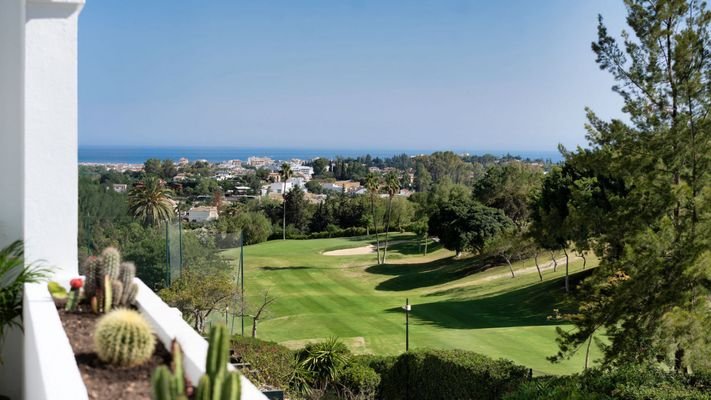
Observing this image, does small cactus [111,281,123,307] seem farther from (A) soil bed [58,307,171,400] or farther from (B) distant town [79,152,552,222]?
(B) distant town [79,152,552,222]

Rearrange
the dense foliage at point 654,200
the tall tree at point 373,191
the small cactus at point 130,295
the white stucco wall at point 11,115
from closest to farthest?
1. the small cactus at point 130,295
2. the white stucco wall at point 11,115
3. the dense foliage at point 654,200
4. the tall tree at point 373,191

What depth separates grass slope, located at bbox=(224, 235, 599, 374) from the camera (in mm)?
25375

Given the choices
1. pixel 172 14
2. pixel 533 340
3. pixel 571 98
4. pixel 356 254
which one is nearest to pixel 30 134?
pixel 533 340

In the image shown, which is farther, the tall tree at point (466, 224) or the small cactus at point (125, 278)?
the tall tree at point (466, 224)

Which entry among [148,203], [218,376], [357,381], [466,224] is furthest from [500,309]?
[218,376]

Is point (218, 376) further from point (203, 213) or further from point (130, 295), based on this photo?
point (203, 213)

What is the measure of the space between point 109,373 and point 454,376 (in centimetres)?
1167

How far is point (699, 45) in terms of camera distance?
42.0ft

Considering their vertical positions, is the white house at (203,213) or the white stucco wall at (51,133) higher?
the white stucco wall at (51,133)

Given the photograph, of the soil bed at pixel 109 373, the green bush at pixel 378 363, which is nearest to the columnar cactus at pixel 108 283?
the soil bed at pixel 109 373

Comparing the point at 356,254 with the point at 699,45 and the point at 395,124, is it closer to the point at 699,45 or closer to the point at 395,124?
the point at 699,45

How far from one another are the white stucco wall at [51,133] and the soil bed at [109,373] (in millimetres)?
1239

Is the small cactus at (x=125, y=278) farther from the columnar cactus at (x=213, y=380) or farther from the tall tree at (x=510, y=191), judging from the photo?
the tall tree at (x=510, y=191)

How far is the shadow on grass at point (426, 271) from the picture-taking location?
40.8m
